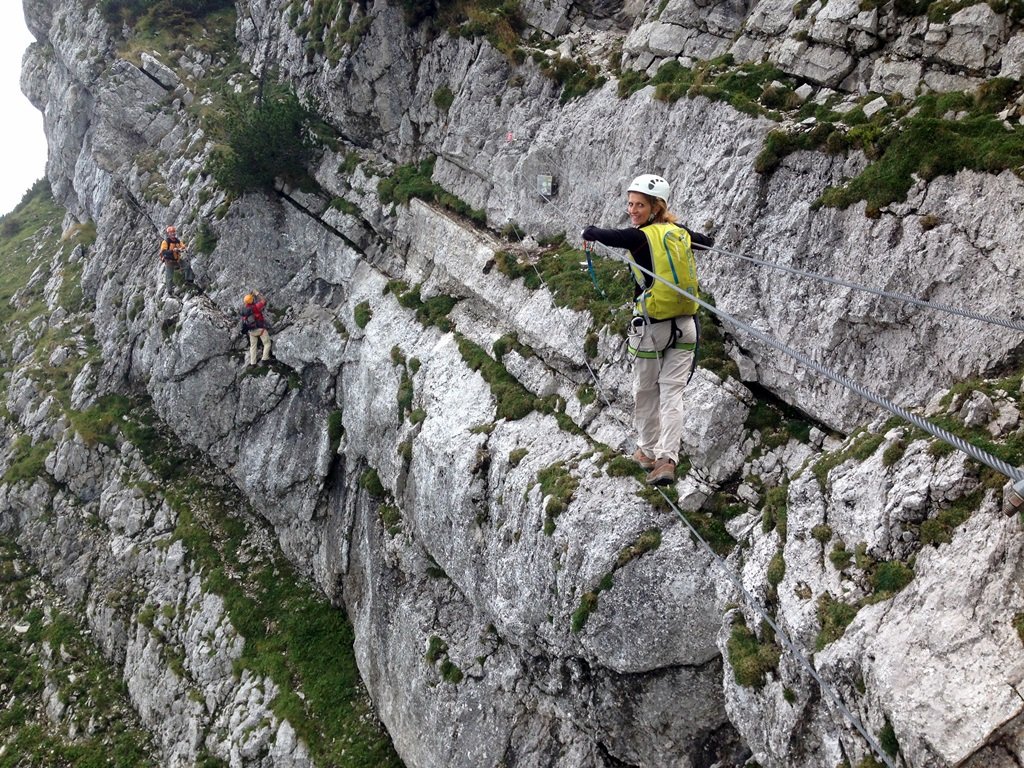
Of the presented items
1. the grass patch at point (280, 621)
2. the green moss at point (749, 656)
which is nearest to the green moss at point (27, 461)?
the grass patch at point (280, 621)

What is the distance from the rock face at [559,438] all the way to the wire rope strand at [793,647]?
97 mm

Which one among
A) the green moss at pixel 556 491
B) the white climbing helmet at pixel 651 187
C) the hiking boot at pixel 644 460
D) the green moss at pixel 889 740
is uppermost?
the white climbing helmet at pixel 651 187

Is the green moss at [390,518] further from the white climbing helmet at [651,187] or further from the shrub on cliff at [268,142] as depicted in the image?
the shrub on cliff at [268,142]

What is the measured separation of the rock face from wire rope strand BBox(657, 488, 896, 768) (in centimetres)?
10

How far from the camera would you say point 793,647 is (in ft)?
30.9

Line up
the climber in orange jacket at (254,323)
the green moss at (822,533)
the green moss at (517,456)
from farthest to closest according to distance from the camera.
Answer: the climber in orange jacket at (254,323), the green moss at (517,456), the green moss at (822,533)

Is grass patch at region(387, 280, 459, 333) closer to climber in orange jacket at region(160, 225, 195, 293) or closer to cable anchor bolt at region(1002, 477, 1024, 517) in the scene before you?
climber in orange jacket at region(160, 225, 195, 293)

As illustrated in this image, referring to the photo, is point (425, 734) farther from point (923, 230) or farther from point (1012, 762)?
point (923, 230)

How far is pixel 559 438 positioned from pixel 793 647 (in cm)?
797

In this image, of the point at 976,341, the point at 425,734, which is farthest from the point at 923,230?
the point at 425,734

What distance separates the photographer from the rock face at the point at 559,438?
367 inches

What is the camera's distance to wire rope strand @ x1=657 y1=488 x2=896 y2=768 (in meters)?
7.88

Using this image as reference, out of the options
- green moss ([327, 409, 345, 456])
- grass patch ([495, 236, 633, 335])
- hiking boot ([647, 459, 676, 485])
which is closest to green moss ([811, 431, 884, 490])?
hiking boot ([647, 459, 676, 485])

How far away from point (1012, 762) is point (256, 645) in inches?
1008
